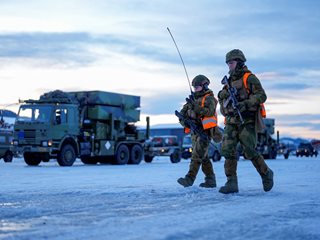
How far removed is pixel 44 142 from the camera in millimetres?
21750

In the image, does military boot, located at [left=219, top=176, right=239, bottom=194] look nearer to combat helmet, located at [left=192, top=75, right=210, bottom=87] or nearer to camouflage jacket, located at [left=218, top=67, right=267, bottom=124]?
camouflage jacket, located at [left=218, top=67, right=267, bottom=124]

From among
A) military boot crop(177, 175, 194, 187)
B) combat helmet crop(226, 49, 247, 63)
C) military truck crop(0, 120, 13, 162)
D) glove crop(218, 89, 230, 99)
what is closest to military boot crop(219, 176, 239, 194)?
military boot crop(177, 175, 194, 187)

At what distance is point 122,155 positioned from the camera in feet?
84.3

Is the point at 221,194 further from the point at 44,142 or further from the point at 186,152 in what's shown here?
the point at 186,152

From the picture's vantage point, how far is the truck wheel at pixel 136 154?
26.2m

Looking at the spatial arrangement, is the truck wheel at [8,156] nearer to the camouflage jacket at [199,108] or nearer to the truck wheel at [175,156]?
the truck wheel at [175,156]

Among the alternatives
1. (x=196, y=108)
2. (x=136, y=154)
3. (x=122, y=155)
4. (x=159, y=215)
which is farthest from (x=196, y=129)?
(x=136, y=154)

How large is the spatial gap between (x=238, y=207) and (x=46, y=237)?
2585 mm

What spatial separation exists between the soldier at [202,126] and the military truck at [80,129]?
13.6 meters

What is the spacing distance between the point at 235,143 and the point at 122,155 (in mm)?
17916

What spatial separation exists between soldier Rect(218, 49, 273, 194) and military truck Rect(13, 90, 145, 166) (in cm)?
1452

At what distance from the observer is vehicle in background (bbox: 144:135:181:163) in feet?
93.6

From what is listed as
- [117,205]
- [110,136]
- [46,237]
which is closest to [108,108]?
[110,136]

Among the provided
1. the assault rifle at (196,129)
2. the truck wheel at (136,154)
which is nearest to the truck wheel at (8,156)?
the truck wheel at (136,154)
